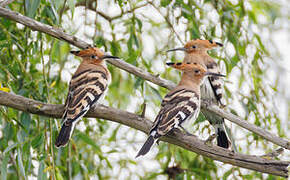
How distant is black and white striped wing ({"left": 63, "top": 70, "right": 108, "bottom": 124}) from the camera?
9.69ft

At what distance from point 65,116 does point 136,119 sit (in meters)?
0.48

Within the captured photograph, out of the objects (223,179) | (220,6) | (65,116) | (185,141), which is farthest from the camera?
(220,6)

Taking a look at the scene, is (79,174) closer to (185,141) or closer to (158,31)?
(185,141)

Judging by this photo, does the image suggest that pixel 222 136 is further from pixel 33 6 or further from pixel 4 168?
pixel 33 6

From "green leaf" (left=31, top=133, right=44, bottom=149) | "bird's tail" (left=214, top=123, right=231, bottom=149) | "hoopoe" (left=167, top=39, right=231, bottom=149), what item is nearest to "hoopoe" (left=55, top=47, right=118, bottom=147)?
"green leaf" (left=31, top=133, right=44, bottom=149)

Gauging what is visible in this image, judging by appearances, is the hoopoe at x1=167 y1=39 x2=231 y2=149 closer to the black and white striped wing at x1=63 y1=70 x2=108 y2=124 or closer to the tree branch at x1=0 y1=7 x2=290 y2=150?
the black and white striped wing at x1=63 y1=70 x2=108 y2=124

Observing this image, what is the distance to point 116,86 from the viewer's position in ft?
14.2

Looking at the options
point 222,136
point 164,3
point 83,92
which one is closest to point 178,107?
point 83,92

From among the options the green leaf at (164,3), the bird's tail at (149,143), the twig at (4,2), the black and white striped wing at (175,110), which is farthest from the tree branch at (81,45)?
the green leaf at (164,3)

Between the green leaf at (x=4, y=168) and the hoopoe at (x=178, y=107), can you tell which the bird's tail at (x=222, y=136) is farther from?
the green leaf at (x=4, y=168)

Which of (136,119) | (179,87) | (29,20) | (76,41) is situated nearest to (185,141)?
(136,119)

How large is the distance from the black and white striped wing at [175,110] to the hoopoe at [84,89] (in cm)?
48

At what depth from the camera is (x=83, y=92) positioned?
320 cm

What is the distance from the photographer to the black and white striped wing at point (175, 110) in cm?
276
